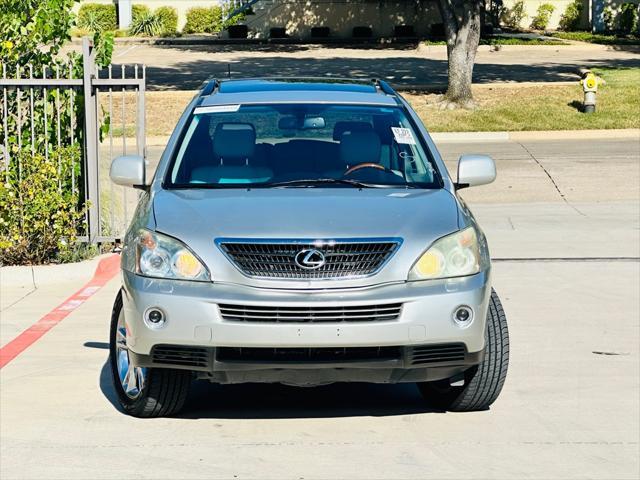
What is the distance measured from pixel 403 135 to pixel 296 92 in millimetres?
737

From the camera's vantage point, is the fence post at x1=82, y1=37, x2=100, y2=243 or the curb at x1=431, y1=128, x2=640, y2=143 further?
the curb at x1=431, y1=128, x2=640, y2=143

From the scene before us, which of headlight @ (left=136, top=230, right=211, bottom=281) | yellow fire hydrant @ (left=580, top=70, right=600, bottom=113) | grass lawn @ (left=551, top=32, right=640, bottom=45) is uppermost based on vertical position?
headlight @ (left=136, top=230, right=211, bottom=281)

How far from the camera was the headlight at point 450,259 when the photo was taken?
20.8ft

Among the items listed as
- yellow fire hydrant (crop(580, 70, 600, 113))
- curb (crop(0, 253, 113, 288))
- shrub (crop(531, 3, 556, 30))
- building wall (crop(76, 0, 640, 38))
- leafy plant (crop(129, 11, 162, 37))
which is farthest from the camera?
shrub (crop(531, 3, 556, 30))

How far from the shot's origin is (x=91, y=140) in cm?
1194

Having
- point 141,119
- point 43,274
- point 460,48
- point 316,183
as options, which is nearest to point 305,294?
point 316,183

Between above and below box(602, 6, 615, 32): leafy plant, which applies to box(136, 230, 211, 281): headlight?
A: above

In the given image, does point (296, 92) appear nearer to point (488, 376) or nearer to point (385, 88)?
point (385, 88)

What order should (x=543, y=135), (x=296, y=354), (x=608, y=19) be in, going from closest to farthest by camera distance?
(x=296, y=354)
(x=543, y=135)
(x=608, y=19)

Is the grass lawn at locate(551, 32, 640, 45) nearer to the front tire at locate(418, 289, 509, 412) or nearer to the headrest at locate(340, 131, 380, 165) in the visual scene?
the headrest at locate(340, 131, 380, 165)

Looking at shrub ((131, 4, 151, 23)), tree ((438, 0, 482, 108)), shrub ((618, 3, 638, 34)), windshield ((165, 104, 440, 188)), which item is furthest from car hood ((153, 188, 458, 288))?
shrub ((131, 4, 151, 23))

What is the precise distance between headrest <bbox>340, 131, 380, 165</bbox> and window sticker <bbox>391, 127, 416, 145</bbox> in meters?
0.15

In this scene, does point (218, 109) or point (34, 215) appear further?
point (34, 215)

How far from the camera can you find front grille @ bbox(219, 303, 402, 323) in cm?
620
